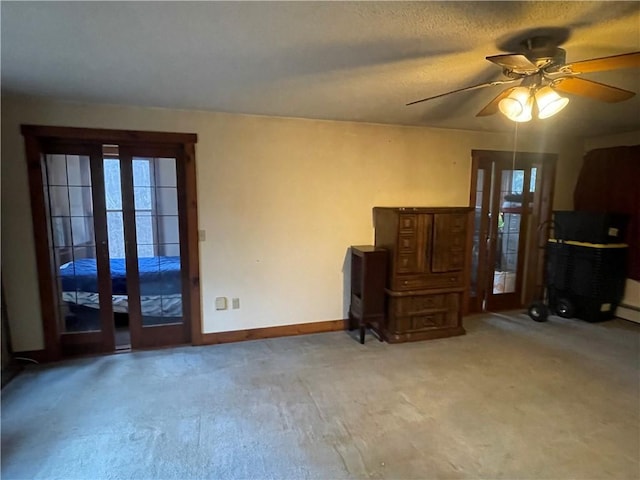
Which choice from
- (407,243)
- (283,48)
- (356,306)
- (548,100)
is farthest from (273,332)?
(548,100)

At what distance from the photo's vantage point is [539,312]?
4.31m

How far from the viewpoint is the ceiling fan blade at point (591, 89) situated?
198cm

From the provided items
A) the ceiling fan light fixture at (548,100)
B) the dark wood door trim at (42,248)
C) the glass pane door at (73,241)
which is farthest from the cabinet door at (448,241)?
the dark wood door trim at (42,248)

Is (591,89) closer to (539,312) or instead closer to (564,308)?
(539,312)

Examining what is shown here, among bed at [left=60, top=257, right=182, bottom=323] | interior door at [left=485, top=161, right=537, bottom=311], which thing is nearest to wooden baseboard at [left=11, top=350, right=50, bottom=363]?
bed at [left=60, top=257, right=182, bottom=323]

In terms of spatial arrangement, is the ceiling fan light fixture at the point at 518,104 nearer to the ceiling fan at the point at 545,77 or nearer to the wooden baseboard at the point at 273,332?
the ceiling fan at the point at 545,77

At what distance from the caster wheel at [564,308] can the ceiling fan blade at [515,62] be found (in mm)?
3522

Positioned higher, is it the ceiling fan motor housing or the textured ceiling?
the textured ceiling

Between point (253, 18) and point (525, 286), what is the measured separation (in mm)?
4768

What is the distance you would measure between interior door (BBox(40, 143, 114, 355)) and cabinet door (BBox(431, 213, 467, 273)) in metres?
3.17

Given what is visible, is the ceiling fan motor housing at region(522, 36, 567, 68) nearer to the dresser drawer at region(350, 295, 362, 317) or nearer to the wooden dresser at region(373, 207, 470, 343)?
the wooden dresser at region(373, 207, 470, 343)

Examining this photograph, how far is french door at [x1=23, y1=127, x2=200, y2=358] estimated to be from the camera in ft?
10.3

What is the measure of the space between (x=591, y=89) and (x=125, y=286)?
395 centimetres

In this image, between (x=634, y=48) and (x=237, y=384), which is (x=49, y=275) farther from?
(x=634, y=48)
